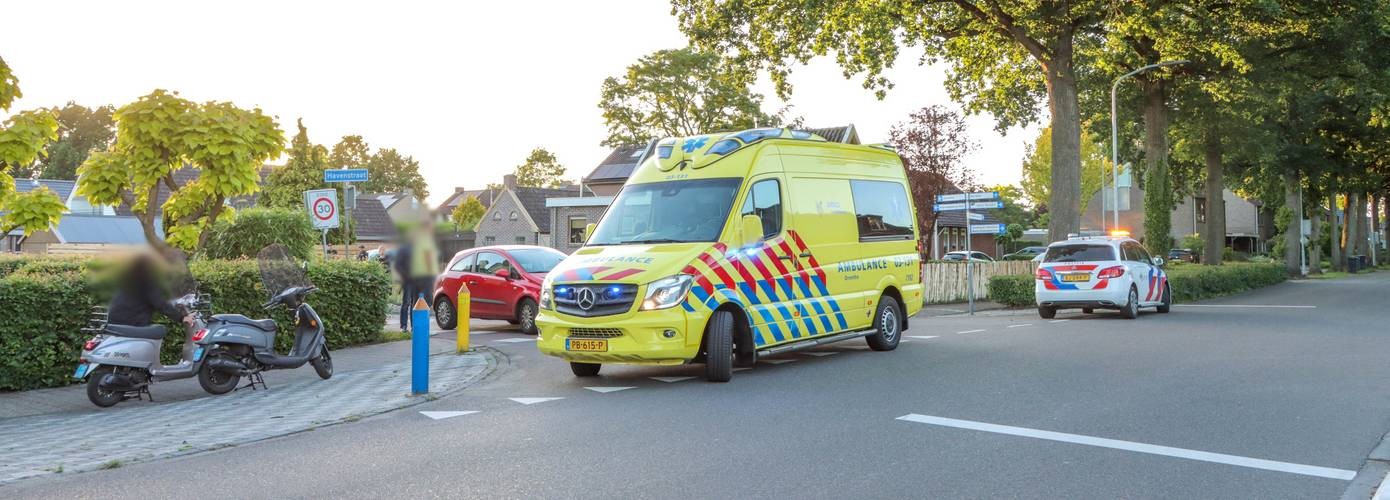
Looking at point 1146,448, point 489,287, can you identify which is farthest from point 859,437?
point 489,287

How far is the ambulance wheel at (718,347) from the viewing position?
1034 cm

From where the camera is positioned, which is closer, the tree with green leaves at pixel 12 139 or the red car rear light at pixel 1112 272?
the tree with green leaves at pixel 12 139

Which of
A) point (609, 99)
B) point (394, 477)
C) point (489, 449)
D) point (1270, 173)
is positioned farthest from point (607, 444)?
point (609, 99)

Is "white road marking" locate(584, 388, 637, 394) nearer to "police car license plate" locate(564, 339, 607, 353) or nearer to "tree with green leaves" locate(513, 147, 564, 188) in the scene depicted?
"police car license plate" locate(564, 339, 607, 353)

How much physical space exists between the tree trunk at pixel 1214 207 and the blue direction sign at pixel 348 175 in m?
39.5

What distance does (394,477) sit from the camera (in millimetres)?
6371

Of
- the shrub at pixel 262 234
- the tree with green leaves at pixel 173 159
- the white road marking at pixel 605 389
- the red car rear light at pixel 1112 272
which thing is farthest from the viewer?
the red car rear light at pixel 1112 272

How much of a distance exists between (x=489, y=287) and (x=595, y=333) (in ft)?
27.1

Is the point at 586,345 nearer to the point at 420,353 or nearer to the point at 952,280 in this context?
the point at 420,353

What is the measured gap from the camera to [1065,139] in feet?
87.6

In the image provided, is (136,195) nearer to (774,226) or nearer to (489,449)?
(489,449)

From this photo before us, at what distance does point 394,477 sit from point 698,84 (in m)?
47.8

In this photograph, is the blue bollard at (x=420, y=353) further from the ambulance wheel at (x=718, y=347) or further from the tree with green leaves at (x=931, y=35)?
the tree with green leaves at (x=931, y=35)

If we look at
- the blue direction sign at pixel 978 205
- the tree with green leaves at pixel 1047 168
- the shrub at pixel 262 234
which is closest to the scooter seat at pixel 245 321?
the shrub at pixel 262 234
